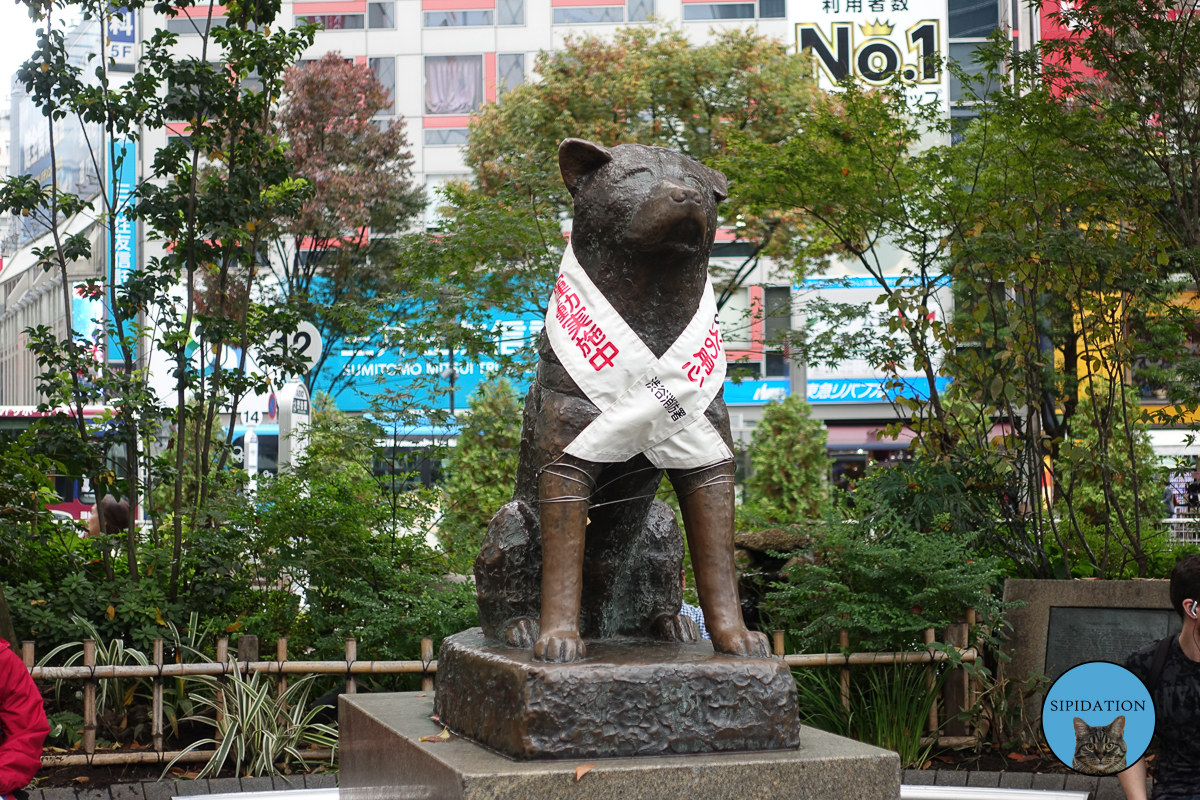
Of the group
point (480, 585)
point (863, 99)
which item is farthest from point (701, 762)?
point (863, 99)

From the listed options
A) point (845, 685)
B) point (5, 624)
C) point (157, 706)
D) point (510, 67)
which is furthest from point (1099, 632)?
point (510, 67)

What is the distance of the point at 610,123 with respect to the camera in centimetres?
1441

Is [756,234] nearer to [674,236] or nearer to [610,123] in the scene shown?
[610,123]

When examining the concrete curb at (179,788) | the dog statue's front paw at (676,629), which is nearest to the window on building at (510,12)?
the concrete curb at (179,788)

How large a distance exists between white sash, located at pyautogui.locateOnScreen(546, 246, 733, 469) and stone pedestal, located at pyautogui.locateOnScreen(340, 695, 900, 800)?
0.74 metres

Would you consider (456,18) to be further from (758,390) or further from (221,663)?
(221,663)

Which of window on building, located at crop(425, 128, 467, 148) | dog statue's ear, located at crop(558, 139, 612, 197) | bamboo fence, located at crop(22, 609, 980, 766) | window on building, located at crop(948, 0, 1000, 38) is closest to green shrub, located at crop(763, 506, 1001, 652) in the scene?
bamboo fence, located at crop(22, 609, 980, 766)

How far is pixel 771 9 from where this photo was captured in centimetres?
2514

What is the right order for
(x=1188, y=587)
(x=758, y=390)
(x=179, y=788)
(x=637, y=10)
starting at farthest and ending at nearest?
(x=637, y=10), (x=758, y=390), (x=179, y=788), (x=1188, y=587)

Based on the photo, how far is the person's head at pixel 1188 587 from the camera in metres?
3.17

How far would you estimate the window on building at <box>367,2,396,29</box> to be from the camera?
80.6 feet

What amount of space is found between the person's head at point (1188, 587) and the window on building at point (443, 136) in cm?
2235

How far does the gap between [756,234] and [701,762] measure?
11962mm

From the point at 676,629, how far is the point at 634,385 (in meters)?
0.75
